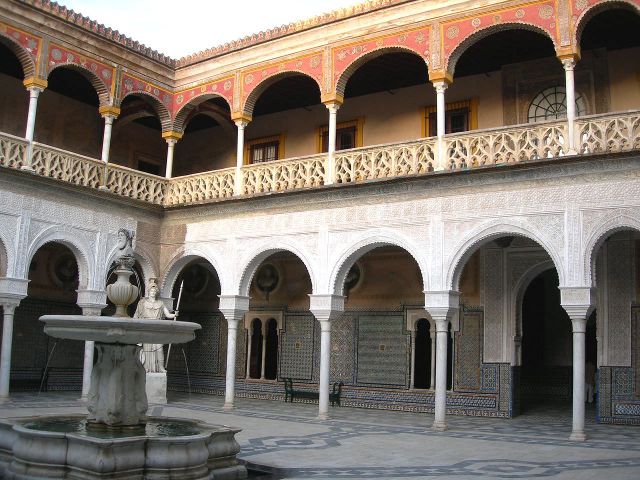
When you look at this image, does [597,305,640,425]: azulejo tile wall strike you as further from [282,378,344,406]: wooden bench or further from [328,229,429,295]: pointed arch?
[282,378,344,406]: wooden bench

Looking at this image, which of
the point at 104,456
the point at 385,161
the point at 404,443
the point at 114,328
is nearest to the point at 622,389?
the point at 404,443

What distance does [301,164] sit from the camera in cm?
1231

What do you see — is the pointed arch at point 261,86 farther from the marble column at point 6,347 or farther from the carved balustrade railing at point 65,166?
the marble column at point 6,347

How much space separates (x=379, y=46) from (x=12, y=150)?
597 cm

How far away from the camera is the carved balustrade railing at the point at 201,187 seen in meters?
13.3

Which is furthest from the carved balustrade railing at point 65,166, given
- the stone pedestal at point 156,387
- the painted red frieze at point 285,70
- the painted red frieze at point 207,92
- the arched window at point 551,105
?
the arched window at point 551,105

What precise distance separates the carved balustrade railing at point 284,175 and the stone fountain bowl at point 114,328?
6.09 meters

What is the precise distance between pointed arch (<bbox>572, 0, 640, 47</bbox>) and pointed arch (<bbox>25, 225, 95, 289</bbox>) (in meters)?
8.33

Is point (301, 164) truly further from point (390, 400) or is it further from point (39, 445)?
point (39, 445)

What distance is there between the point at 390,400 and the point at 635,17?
7.29m

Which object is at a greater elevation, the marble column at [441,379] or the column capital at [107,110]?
the column capital at [107,110]

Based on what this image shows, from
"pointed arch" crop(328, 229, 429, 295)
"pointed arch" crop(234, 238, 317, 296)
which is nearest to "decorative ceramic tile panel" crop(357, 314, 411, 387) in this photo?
"pointed arch" crop(234, 238, 317, 296)

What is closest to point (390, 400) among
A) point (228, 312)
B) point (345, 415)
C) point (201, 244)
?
point (345, 415)

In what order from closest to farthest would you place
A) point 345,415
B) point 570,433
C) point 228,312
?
point 570,433
point 345,415
point 228,312
